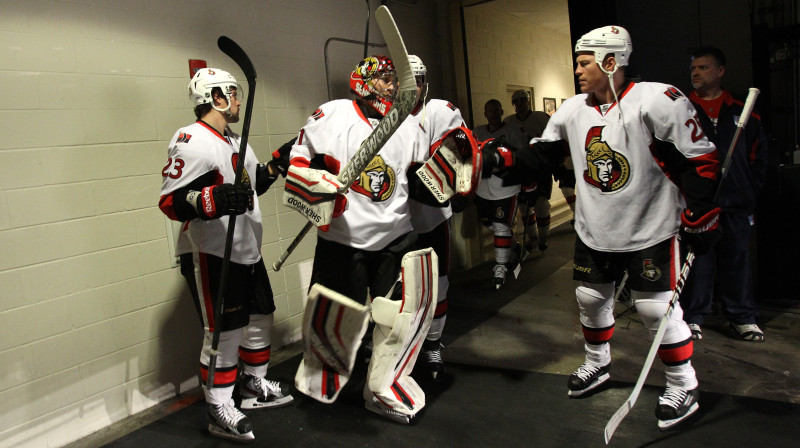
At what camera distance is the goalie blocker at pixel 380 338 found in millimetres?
2215

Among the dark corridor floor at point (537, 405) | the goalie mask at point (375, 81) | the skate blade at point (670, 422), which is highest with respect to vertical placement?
the goalie mask at point (375, 81)

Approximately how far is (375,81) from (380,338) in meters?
1.06

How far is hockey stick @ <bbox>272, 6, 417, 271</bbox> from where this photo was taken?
180 cm

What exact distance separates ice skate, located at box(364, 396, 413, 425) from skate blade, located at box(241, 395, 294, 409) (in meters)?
0.42

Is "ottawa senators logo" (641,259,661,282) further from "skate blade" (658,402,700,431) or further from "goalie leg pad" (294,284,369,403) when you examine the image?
"goalie leg pad" (294,284,369,403)

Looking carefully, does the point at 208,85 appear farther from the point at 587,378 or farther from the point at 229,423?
the point at 587,378

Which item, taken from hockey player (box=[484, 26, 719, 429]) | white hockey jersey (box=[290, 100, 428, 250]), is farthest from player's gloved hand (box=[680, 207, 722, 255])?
white hockey jersey (box=[290, 100, 428, 250])

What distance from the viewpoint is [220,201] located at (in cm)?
209

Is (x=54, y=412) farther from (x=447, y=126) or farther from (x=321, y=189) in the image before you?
(x=447, y=126)

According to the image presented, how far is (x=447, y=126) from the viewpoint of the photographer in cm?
260

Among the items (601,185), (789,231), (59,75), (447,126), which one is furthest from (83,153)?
(789,231)

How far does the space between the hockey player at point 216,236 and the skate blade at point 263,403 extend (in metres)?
0.08

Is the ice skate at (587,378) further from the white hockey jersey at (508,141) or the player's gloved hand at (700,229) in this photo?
the white hockey jersey at (508,141)

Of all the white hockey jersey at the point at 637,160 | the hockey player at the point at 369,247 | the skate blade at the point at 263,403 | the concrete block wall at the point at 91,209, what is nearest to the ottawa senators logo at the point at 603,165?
the white hockey jersey at the point at 637,160
